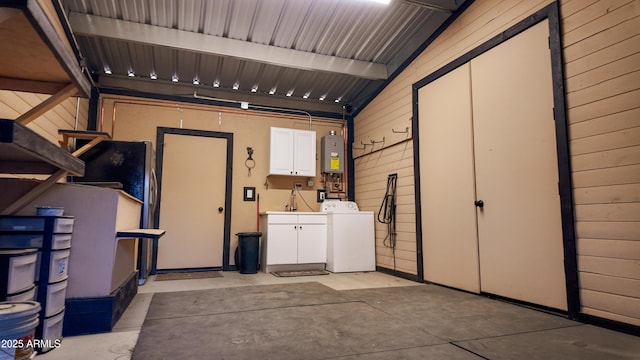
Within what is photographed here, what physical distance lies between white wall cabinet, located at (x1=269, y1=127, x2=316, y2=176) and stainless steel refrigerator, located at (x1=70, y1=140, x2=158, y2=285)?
1939mm

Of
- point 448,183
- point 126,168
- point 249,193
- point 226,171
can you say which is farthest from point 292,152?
point 448,183

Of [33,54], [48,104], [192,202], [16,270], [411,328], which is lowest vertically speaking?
[411,328]

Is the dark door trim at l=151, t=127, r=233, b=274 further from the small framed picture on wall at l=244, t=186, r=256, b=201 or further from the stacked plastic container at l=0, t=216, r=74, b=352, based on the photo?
the stacked plastic container at l=0, t=216, r=74, b=352

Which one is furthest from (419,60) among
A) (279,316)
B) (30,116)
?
(30,116)

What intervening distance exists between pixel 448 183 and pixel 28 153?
3.72 m

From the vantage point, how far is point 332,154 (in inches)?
236

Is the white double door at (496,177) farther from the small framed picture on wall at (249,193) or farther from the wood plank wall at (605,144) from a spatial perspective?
the small framed picture on wall at (249,193)

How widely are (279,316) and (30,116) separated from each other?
212 centimetres

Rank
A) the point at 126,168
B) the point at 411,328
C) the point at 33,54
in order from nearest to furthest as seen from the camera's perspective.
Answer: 1. the point at 33,54
2. the point at 411,328
3. the point at 126,168

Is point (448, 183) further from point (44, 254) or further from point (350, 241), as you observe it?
point (44, 254)

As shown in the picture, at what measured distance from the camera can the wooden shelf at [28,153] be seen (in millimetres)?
1281

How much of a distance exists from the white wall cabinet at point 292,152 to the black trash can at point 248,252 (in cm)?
112

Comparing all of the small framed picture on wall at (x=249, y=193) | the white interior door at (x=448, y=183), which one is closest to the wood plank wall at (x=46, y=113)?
the small framed picture on wall at (x=249, y=193)

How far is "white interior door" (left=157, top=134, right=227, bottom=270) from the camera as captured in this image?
5.21 meters
